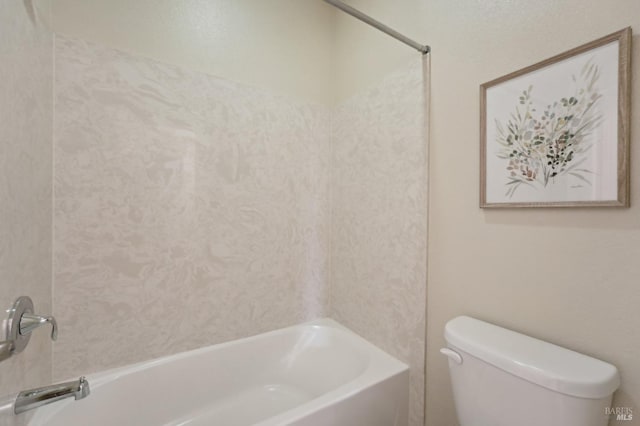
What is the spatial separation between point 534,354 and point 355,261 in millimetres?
939

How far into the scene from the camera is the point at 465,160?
105cm

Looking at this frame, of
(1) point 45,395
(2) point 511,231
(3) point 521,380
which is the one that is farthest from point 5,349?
(2) point 511,231

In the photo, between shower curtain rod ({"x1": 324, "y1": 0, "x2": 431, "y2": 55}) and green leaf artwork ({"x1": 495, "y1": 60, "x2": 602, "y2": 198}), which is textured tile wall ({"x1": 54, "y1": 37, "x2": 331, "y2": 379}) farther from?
green leaf artwork ({"x1": 495, "y1": 60, "x2": 602, "y2": 198})

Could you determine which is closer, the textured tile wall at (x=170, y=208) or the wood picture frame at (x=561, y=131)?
the wood picture frame at (x=561, y=131)

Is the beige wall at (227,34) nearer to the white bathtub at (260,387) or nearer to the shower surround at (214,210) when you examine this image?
the shower surround at (214,210)

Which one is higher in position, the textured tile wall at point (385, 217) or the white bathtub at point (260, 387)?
the textured tile wall at point (385, 217)

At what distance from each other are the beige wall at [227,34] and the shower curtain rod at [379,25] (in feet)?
2.16

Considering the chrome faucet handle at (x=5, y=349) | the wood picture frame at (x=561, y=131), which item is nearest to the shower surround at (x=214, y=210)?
the wood picture frame at (x=561, y=131)

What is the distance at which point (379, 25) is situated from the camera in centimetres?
109

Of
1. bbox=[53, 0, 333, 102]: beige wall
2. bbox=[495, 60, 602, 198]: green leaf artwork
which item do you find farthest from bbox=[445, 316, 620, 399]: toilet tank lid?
bbox=[53, 0, 333, 102]: beige wall

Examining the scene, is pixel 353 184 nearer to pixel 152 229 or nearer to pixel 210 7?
pixel 152 229

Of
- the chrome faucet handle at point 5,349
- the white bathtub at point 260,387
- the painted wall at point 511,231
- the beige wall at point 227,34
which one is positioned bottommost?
the white bathtub at point 260,387

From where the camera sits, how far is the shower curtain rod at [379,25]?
1009 mm

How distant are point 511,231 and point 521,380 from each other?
0.45m
